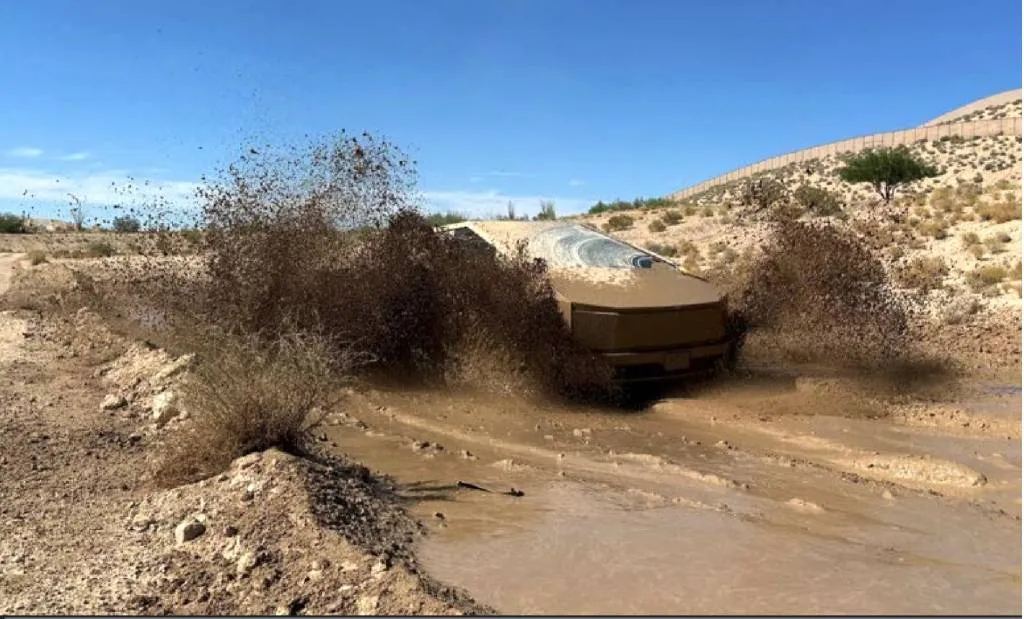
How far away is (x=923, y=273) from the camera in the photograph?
18.1 m

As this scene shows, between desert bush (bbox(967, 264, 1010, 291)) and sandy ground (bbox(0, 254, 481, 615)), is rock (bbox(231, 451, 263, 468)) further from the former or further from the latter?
desert bush (bbox(967, 264, 1010, 291))

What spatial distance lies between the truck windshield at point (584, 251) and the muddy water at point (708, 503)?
4.77 ft

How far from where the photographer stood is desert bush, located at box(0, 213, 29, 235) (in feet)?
151

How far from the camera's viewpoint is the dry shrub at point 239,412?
18.3ft

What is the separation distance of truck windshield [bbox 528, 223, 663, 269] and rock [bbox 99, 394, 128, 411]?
3966mm

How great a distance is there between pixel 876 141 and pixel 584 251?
6371 cm

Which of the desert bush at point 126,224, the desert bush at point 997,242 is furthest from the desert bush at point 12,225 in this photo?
the desert bush at point 997,242

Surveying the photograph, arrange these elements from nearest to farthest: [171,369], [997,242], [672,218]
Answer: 1. [171,369]
2. [997,242]
3. [672,218]

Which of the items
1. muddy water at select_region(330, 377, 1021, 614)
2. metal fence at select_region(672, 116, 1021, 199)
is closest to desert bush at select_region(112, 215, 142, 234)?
muddy water at select_region(330, 377, 1021, 614)

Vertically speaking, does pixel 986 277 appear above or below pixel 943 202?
below

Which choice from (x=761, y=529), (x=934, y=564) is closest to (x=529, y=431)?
(x=761, y=529)

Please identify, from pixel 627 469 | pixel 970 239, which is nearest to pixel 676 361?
pixel 627 469

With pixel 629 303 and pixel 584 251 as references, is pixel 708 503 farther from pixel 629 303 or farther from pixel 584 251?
pixel 584 251

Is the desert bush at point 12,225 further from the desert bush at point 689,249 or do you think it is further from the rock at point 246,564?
the rock at point 246,564
